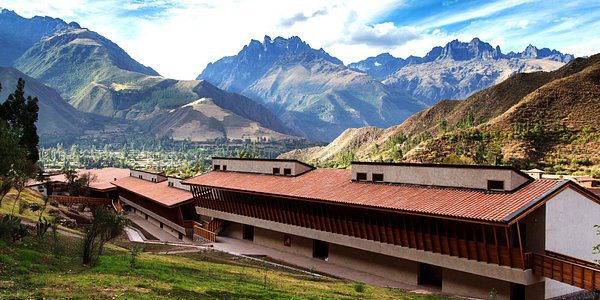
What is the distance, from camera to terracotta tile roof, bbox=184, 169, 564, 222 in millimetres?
25828

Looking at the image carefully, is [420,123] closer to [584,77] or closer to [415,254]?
[584,77]

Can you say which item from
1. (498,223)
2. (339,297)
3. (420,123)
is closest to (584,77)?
(420,123)

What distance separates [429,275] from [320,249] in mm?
11116

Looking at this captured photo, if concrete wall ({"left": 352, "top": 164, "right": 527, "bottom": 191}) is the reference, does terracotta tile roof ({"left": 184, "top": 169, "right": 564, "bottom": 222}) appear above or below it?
below

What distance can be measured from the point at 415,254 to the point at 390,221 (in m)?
2.74

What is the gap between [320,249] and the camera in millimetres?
40469

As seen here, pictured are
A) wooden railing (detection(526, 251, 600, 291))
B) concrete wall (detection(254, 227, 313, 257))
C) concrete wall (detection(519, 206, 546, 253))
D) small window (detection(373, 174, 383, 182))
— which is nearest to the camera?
wooden railing (detection(526, 251, 600, 291))

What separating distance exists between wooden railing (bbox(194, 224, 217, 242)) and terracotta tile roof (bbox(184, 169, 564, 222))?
4.84 m

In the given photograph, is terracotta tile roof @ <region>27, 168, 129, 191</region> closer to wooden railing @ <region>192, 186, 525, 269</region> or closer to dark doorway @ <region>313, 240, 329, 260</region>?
wooden railing @ <region>192, 186, 525, 269</region>

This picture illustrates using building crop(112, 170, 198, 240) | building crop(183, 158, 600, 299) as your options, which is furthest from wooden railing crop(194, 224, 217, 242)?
building crop(183, 158, 600, 299)

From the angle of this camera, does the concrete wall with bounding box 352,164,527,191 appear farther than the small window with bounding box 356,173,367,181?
No

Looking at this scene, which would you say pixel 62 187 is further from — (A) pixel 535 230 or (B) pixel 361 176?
(A) pixel 535 230

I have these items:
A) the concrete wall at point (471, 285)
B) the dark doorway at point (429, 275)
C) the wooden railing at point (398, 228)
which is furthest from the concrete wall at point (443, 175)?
the dark doorway at point (429, 275)

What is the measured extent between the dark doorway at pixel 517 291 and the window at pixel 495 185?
5.65m
